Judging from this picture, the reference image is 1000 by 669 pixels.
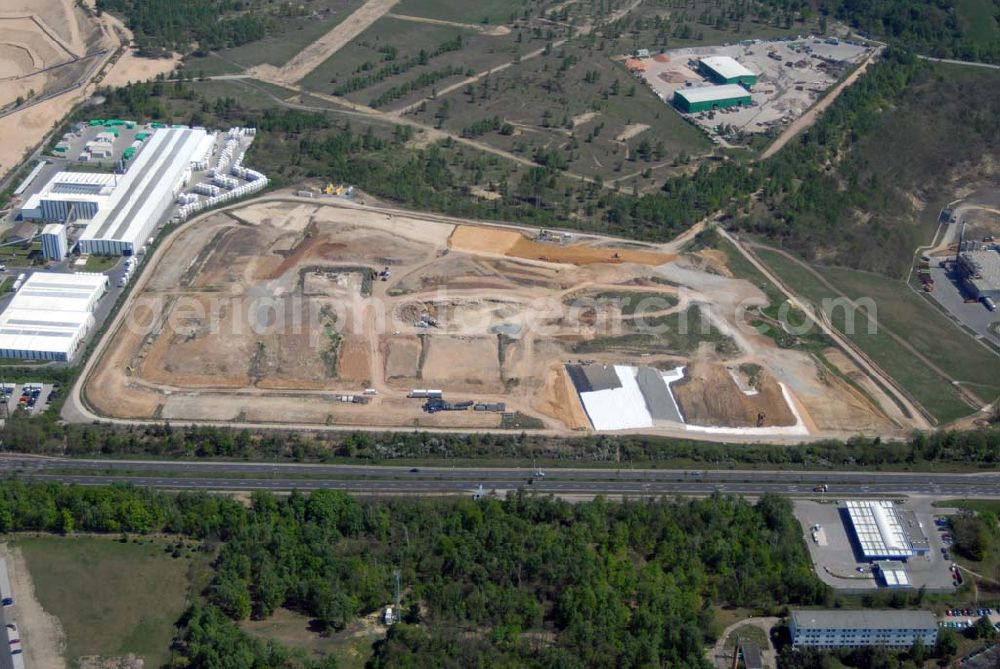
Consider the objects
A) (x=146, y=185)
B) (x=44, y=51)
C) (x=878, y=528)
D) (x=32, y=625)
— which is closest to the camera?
(x=32, y=625)

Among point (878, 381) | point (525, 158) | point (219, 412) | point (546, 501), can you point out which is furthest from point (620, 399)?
point (525, 158)

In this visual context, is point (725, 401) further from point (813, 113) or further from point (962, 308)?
point (813, 113)

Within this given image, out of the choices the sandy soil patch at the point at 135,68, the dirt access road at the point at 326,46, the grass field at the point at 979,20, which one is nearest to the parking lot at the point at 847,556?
the dirt access road at the point at 326,46

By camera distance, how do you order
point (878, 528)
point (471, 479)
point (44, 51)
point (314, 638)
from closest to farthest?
point (314, 638)
point (878, 528)
point (471, 479)
point (44, 51)

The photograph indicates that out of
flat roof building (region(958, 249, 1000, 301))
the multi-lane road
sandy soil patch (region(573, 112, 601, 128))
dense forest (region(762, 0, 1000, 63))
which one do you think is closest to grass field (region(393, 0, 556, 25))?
sandy soil patch (region(573, 112, 601, 128))

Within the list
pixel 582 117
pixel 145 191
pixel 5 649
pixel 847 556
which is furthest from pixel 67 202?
pixel 847 556

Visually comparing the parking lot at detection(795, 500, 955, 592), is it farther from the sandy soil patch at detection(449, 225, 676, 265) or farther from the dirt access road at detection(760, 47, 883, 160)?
the dirt access road at detection(760, 47, 883, 160)
